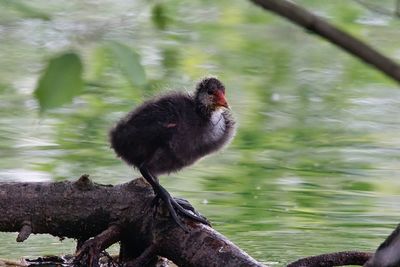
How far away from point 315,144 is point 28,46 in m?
3.25

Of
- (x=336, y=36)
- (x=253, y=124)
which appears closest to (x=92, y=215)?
(x=336, y=36)

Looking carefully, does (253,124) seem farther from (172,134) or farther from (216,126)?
(172,134)

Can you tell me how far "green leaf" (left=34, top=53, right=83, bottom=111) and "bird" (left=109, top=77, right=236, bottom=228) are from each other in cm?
245

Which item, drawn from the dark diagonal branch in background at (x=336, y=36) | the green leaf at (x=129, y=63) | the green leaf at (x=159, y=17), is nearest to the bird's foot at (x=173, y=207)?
the green leaf at (x=159, y=17)

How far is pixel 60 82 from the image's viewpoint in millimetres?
1557

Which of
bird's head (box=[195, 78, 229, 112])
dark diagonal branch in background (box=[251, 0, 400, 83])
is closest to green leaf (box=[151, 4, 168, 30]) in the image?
dark diagonal branch in background (box=[251, 0, 400, 83])

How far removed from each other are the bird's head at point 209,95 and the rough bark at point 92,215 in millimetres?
422

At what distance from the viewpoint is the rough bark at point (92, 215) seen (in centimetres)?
409

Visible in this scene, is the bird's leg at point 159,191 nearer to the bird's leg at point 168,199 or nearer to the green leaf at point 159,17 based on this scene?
the bird's leg at point 168,199

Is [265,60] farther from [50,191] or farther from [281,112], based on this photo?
[50,191]

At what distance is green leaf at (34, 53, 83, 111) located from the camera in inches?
60.1

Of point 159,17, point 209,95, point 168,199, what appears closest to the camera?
point 159,17

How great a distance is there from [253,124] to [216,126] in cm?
285

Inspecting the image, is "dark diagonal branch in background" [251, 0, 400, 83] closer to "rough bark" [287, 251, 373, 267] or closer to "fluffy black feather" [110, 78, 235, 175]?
"rough bark" [287, 251, 373, 267]
